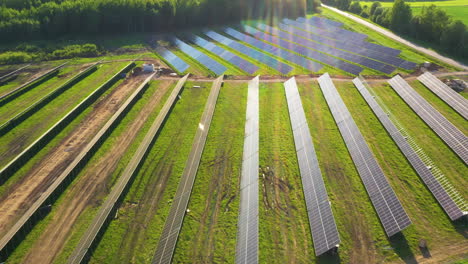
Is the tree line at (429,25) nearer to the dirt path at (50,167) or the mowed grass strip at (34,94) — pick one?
the dirt path at (50,167)

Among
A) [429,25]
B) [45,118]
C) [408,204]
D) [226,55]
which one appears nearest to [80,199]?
[45,118]

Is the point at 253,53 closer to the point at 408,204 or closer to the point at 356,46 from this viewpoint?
the point at 356,46

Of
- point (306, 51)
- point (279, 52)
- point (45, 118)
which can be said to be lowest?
point (45, 118)

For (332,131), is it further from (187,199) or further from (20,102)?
(20,102)

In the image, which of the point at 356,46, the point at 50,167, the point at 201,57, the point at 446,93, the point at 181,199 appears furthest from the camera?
the point at 356,46

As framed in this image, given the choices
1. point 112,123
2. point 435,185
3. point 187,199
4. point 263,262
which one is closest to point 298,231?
point 263,262

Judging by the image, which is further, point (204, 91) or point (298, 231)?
point (204, 91)
